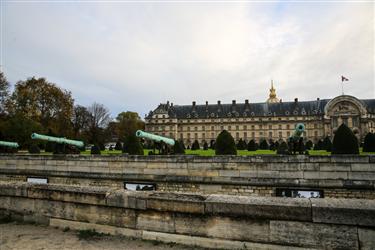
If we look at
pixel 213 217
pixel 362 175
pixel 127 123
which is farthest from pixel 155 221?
pixel 127 123

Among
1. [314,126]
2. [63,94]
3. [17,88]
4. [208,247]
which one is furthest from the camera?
[314,126]

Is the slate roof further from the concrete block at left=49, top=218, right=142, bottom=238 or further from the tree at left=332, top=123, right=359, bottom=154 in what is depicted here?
the concrete block at left=49, top=218, right=142, bottom=238

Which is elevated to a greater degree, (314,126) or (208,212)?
(314,126)

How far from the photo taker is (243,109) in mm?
80938

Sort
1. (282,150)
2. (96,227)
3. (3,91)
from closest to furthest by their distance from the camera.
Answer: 1. (96,227)
2. (282,150)
3. (3,91)

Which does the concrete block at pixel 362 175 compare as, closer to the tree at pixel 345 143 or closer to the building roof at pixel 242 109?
the tree at pixel 345 143

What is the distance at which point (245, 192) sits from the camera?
11016 millimetres

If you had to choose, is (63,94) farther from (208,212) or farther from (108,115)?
(208,212)

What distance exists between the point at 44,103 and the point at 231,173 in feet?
121

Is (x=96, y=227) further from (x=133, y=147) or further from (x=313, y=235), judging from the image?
(x=133, y=147)

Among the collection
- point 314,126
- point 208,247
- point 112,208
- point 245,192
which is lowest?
point 245,192

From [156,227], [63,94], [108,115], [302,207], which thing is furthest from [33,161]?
[108,115]

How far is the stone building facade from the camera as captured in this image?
7219 cm

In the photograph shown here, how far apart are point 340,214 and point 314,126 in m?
79.4
